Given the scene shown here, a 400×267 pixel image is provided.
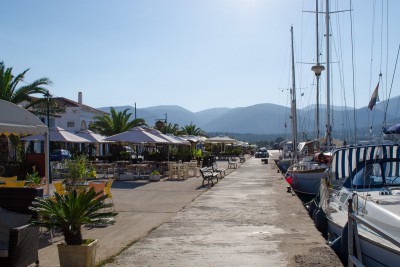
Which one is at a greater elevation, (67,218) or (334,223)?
(67,218)

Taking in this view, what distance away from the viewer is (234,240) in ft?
25.0

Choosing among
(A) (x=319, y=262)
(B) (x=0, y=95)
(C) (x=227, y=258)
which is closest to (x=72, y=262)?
(C) (x=227, y=258)

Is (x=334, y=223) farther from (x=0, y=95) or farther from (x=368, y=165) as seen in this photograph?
(x=0, y=95)

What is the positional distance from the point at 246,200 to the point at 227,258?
707 centimetres

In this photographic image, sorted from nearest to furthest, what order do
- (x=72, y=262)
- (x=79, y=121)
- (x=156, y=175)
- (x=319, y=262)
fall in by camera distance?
(x=72, y=262), (x=319, y=262), (x=156, y=175), (x=79, y=121)

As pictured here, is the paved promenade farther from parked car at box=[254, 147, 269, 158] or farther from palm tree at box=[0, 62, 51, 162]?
parked car at box=[254, 147, 269, 158]

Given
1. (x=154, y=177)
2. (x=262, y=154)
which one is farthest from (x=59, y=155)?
(x=262, y=154)

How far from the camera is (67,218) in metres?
5.51

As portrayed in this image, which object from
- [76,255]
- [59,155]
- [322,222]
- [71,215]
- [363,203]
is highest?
[59,155]

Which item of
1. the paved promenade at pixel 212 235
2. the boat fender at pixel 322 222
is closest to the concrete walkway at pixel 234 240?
the paved promenade at pixel 212 235

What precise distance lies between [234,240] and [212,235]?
22.8 inches

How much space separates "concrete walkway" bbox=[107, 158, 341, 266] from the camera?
6.31m

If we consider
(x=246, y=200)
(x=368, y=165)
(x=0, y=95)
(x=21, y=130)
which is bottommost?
(x=246, y=200)

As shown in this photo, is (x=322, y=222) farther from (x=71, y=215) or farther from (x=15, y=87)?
(x=15, y=87)
